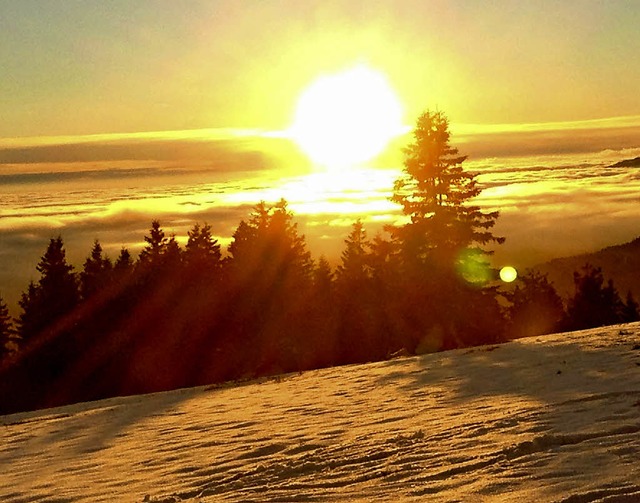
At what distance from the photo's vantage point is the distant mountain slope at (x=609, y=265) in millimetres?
131875

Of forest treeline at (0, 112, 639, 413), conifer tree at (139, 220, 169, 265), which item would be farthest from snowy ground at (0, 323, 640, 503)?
conifer tree at (139, 220, 169, 265)

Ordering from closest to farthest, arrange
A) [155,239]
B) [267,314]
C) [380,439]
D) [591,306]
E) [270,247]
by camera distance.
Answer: [380,439] → [267,314] → [270,247] → [591,306] → [155,239]

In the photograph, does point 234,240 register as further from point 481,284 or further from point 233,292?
point 481,284

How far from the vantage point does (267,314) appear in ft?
160

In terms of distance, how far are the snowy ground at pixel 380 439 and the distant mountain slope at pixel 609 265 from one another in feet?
375

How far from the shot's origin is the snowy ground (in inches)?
317

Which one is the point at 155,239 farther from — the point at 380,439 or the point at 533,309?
the point at 380,439

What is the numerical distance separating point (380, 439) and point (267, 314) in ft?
127

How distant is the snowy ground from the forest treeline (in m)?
25.3

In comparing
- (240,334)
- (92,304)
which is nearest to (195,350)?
(240,334)

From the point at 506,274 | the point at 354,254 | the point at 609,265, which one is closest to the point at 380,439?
the point at 506,274

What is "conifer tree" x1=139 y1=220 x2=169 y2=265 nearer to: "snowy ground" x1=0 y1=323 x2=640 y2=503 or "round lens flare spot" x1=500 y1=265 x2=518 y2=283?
"round lens flare spot" x1=500 y1=265 x2=518 y2=283

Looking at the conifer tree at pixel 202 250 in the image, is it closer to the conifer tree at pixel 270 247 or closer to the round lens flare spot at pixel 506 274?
the conifer tree at pixel 270 247

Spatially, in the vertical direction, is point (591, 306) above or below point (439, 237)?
below
